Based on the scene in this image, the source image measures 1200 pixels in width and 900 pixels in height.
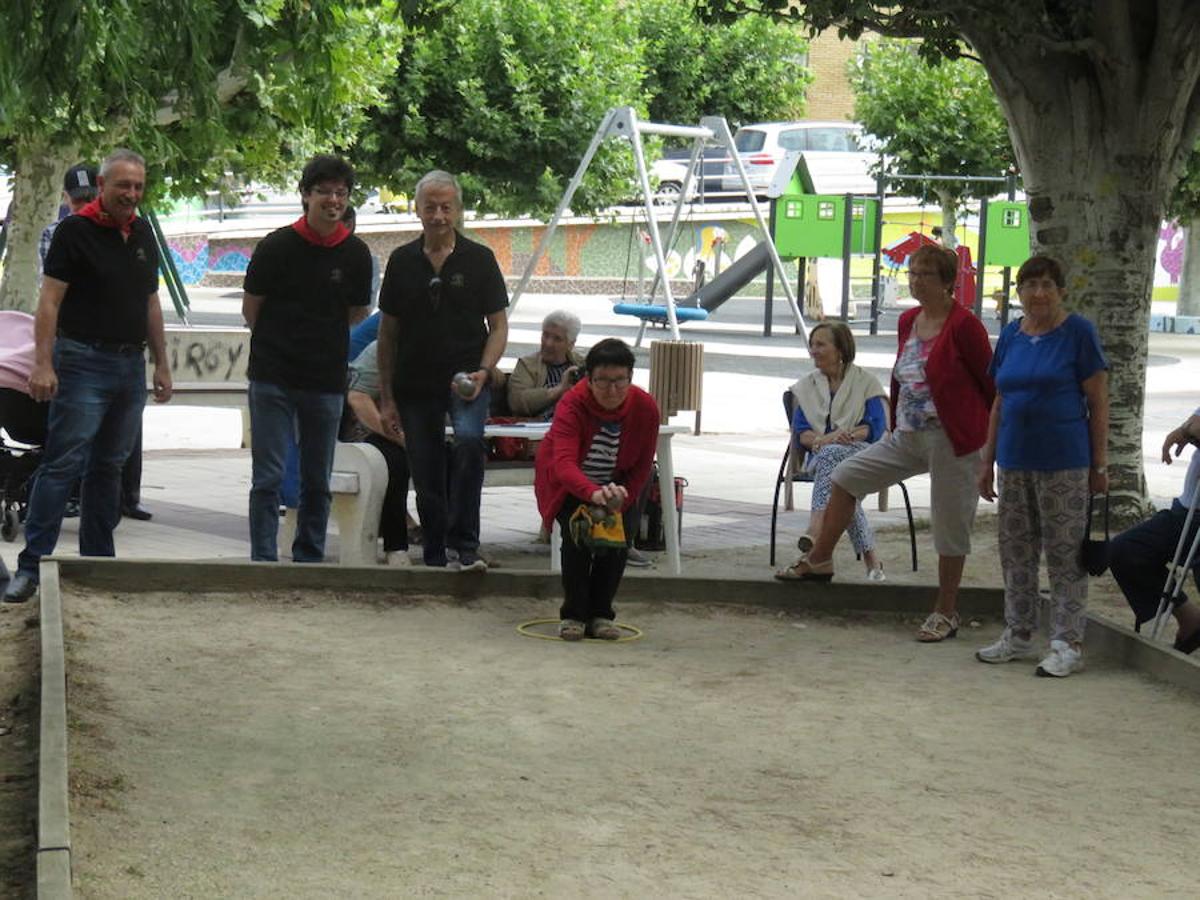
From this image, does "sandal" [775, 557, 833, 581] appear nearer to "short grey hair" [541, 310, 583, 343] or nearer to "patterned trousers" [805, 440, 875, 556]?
"patterned trousers" [805, 440, 875, 556]

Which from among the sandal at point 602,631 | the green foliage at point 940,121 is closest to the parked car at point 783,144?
the green foliage at point 940,121

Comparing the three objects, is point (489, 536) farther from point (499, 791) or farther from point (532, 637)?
point (499, 791)

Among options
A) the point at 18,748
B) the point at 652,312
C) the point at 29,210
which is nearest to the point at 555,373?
the point at 18,748

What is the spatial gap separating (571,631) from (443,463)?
56.3 inches

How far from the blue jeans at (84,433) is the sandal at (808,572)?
2.78 metres

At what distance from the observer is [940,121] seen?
39.5 m

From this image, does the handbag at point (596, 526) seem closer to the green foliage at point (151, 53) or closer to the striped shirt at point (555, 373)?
the green foliage at point (151, 53)

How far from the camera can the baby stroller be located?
9945 millimetres

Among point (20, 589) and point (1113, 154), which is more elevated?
point (1113, 154)

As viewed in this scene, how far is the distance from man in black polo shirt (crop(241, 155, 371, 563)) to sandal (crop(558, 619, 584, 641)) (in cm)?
142

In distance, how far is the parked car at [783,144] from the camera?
44.4m

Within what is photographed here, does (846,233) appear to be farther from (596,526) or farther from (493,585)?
(596,526)

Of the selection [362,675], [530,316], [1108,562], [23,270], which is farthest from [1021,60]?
[530,316]

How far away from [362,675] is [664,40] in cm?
4750
